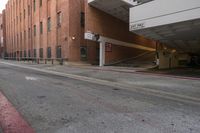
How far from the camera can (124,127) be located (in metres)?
4.18

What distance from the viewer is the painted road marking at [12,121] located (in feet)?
13.0

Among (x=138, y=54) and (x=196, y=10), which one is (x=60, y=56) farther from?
(x=196, y=10)

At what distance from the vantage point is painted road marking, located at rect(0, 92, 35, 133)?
13.0ft

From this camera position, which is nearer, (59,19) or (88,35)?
(88,35)

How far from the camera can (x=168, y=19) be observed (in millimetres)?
14367

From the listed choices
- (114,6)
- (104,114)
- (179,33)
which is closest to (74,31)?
(114,6)

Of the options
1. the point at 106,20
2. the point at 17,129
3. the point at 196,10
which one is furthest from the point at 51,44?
the point at 17,129

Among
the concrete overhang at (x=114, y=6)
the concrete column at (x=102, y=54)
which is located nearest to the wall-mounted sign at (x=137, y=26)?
the concrete overhang at (x=114, y=6)

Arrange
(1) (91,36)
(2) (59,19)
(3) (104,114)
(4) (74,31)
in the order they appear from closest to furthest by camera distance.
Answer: (3) (104,114) < (1) (91,36) < (4) (74,31) < (2) (59,19)

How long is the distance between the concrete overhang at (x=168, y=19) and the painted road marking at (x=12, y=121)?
452 inches

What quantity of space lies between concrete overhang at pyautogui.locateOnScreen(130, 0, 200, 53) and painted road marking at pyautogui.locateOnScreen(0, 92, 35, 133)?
1148cm

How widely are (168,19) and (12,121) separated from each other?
494 inches

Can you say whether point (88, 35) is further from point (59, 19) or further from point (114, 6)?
point (59, 19)

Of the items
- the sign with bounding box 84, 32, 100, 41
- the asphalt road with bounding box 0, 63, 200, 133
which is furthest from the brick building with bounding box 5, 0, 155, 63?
the asphalt road with bounding box 0, 63, 200, 133
